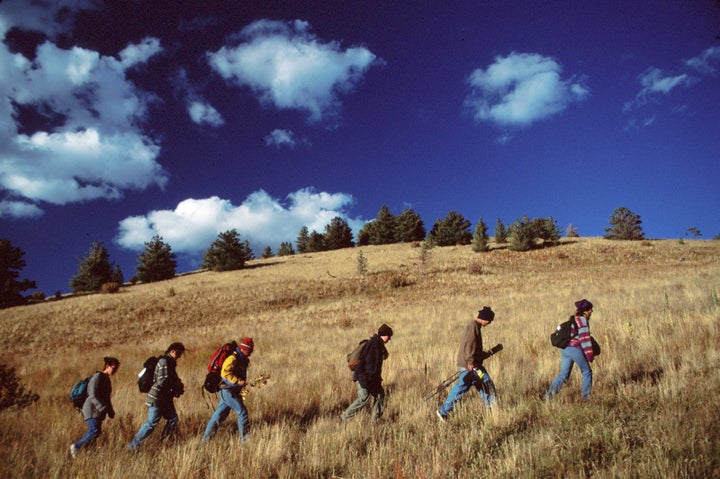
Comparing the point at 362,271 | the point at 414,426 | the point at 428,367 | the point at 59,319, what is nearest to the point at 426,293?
the point at 362,271

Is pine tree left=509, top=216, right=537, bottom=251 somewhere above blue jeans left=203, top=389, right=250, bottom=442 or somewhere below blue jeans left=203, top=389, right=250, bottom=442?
above

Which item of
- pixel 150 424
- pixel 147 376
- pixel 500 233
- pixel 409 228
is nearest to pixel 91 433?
pixel 150 424

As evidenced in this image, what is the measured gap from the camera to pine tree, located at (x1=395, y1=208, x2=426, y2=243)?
6675cm

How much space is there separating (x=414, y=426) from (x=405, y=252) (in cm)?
4564

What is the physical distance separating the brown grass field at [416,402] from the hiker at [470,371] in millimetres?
211

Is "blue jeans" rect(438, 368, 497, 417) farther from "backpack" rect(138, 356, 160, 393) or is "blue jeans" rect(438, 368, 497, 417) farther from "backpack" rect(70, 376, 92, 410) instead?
"backpack" rect(70, 376, 92, 410)

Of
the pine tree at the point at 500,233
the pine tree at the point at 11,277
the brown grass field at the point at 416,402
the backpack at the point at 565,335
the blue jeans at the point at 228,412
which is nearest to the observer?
the brown grass field at the point at 416,402

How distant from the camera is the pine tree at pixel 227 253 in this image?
4691 cm

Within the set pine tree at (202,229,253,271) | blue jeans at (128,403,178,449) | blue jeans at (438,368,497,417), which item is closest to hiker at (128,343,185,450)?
blue jeans at (128,403,178,449)

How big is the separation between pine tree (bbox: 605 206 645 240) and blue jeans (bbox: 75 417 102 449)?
2634 inches

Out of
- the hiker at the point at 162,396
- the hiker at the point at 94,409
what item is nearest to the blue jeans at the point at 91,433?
the hiker at the point at 94,409

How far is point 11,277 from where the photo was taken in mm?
36844

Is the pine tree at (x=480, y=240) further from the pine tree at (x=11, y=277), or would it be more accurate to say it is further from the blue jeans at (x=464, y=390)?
the pine tree at (x=11, y=277)

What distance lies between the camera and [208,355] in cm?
1215
